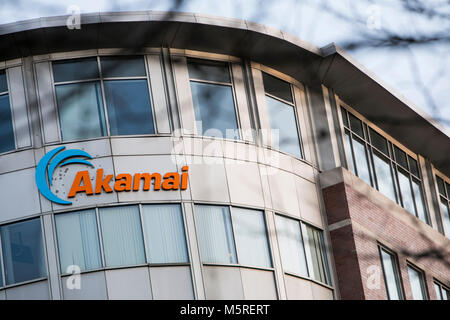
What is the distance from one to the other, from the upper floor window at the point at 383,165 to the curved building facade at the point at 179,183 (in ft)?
3.34

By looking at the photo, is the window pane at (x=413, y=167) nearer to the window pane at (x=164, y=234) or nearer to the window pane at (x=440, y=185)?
the window pane at (x=440, y=185)

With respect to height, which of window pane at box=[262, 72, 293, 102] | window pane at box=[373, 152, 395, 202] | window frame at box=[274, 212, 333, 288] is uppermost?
window pane at box=[262, 72, 293, 102]

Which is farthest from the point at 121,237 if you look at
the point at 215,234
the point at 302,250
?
the point at 302,250

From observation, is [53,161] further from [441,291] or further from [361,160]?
[441,291]

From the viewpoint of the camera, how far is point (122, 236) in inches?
762

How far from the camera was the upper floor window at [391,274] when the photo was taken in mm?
22219

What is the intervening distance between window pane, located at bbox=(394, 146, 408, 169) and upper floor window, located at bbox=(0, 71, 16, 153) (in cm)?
1100

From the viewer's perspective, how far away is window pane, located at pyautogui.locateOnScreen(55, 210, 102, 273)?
19.3m

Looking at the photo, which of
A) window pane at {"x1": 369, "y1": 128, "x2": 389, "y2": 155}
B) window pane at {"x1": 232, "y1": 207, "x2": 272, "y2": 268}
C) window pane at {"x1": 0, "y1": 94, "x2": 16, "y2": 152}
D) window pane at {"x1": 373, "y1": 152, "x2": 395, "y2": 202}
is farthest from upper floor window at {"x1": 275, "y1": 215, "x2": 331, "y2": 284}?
window pane at {"x1": 0, "y1": 94, "x2": 16, "y2": 152}

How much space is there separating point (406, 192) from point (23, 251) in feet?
36.8

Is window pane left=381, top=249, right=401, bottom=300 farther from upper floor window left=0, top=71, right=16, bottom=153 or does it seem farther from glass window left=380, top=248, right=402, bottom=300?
upper floor window left=0, top=71, right=16, bottom=153

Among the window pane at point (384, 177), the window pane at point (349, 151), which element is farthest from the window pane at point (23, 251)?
the window pane at point (384, 177)

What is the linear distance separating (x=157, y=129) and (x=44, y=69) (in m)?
2.92

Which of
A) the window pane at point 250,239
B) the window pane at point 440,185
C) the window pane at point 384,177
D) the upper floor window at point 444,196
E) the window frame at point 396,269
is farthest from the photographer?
the window pane at point 440,185
